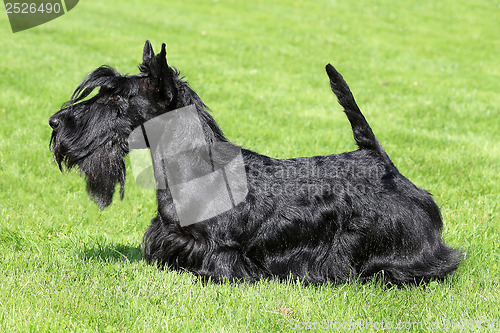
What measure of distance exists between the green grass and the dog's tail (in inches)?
43.4

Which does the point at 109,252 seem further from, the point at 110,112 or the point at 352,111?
the point at 352,111

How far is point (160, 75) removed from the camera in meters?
3.17

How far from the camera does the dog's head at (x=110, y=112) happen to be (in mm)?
3299

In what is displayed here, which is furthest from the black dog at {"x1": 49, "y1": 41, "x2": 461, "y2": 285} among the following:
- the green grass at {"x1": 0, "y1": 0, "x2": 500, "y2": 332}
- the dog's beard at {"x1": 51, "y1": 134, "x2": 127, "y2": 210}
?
the green grass at {"x1": 0, "y1": 0, "x2": 500, "y2": 332}

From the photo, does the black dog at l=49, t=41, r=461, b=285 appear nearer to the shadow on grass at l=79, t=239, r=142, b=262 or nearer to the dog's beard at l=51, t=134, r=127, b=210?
the dog's beard at l=51, t=134, r=127, b=210

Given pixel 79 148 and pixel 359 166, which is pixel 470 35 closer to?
pixel 359 166

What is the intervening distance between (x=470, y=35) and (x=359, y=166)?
53.2ft

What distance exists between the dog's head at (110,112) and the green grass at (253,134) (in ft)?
2.84

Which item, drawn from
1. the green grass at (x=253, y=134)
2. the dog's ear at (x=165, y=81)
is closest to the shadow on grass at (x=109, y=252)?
the green grass at (x=253, y=134)

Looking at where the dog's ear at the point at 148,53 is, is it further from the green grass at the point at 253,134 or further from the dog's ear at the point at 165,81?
the green grass at the point at 253,134

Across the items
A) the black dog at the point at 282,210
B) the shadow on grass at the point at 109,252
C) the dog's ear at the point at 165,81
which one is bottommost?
the shadow on grass at the point at 109,252

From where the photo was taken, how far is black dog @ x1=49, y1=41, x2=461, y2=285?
3.41 m

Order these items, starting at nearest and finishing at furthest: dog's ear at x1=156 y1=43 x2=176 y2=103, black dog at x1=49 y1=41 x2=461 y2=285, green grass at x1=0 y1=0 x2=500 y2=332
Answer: dog's ear at x1=156 y1=43 x2=176 y2=103
green grass at x1=0 y1=0 x2=500 y2=332
black dog at x1=49 y1=41 x2=461 y2=285

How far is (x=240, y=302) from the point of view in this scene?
3270 millimetres
